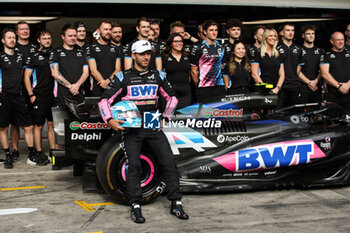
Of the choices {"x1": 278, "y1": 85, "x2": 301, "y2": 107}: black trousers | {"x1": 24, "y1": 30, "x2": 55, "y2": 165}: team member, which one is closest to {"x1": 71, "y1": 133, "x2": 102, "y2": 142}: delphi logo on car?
{"x1": 24, "y1": 30, "x2": 55, "y2": 165}: team member

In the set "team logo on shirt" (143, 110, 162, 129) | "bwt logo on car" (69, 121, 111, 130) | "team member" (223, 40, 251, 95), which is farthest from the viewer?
"team member" (223, 40, 251, 95)

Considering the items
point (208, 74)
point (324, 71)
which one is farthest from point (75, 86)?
point (324, 71)

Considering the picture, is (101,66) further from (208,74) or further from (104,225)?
(104,225)

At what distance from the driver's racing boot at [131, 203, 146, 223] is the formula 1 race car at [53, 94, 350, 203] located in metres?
0.46

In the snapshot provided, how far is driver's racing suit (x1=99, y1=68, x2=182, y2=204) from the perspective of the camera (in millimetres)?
5199

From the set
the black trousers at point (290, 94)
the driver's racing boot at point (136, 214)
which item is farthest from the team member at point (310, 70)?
the driver's racing boot at point (136, 214)

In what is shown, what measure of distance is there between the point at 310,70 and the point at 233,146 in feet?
10.4

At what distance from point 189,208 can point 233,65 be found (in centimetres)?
305

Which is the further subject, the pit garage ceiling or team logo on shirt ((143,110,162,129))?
the pit garage ceiling

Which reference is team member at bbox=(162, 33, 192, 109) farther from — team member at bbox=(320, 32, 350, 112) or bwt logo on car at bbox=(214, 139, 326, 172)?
team member at bbox=(320, 32, 350, 112)

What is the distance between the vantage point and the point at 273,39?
26.8 ft

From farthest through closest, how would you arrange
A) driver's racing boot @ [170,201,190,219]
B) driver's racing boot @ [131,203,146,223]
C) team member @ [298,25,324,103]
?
team member @ [298,25,324,103] < driver's racing boot @ [170,201,190,219] < driver's racing boot @ [131,203,146,223]

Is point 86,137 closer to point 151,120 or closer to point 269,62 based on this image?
point 151,120

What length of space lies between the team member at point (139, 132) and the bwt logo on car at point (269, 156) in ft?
2.90
